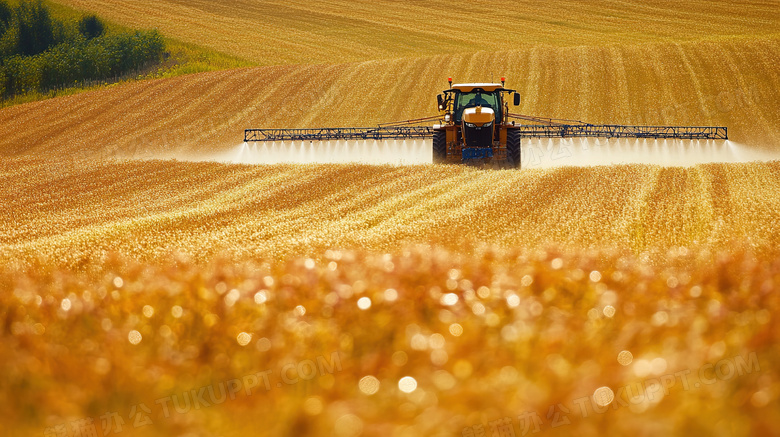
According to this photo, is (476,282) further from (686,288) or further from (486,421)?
(486,421)

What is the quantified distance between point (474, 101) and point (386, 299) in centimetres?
1743

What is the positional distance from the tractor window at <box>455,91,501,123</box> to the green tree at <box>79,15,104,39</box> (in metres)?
47.9

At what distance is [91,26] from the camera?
60.2 metres

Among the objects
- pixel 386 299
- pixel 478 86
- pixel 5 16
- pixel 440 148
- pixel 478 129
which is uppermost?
pixel 5 16

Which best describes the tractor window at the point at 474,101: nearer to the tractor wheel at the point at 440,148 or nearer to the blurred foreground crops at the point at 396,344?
the tractor wheel at the point at 440,148

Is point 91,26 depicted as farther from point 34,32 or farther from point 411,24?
point 411,24

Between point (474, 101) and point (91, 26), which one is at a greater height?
point (91, 26)

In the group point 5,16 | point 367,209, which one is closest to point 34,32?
point 5,16

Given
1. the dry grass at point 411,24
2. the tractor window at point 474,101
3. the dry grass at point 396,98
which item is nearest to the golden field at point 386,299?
the tractor window at point 474,101

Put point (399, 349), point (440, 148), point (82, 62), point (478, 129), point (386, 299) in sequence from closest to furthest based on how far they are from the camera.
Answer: point (399, 349) < point (386, 299) < point (478, 129) < point (440, 148) < point (82, 62)

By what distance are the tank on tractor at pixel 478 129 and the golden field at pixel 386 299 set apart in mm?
2323

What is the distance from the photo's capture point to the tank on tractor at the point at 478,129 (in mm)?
20094

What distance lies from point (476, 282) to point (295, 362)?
165 centimetres

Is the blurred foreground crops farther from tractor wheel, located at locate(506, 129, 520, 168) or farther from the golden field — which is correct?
tractor wheel, located at locate(506, 129, 520, 168)
